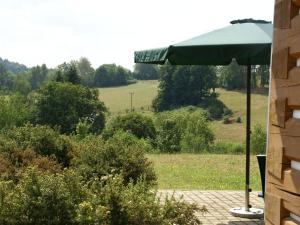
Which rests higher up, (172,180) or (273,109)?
(273,109)

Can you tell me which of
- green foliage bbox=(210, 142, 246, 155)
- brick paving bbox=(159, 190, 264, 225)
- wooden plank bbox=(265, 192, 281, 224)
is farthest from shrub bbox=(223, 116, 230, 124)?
wooden plank bbox=(265, 192, 281, 224)

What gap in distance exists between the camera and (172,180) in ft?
35.2

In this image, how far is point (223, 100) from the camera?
7806 centimetres

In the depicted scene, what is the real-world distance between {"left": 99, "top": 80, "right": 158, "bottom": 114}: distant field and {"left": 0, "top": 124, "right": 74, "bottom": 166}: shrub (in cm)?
7313

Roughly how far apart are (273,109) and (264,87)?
70683 mm

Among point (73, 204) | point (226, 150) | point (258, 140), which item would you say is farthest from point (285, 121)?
point (258, 140)

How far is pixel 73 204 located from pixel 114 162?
2611mm

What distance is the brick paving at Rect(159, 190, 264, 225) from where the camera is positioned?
627 centimetres

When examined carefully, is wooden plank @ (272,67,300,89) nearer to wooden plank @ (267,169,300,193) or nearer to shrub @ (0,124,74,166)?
wooden plank @ (267,169,300,193)

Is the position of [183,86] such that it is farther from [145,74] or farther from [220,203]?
[220,203]

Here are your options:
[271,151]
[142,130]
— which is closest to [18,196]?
[271,151]

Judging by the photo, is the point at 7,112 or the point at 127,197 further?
the point at 7,112

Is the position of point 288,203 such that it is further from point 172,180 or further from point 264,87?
point 264,87

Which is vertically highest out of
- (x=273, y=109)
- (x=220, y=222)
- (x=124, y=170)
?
(x=273, y=109)
